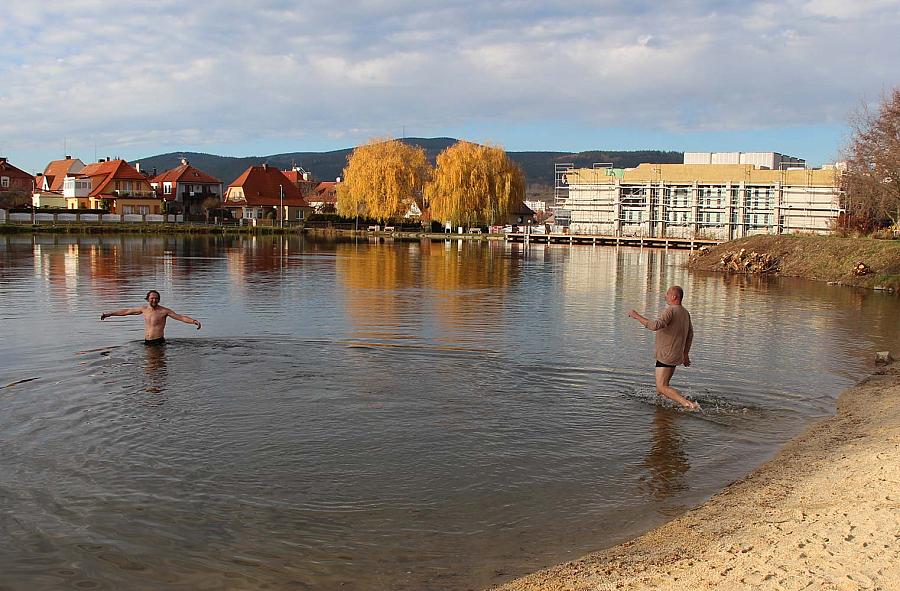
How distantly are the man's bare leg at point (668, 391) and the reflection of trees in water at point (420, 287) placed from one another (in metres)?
9.05

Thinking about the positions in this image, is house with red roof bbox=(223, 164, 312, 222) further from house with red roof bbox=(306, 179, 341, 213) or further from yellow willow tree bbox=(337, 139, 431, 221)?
yellow willow tree bbox=(337, 139, 431, 221)

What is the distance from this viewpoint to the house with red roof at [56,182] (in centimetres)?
11006

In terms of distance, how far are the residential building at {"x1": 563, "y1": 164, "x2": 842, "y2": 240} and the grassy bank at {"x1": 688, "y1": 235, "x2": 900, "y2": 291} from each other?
27.8 m

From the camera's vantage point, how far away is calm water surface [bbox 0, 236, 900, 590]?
7.06 m

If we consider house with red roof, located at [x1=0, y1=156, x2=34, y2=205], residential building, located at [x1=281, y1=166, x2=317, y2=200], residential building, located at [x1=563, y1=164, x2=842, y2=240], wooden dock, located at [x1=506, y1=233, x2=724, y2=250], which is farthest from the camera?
residential building, located at [x1=281, y1=166, x2=317, y2=200]

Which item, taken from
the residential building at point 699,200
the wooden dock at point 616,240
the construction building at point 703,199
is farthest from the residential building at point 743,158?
the wooden dock at point 616,240

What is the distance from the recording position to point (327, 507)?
318 inches

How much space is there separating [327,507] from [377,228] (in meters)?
90.0

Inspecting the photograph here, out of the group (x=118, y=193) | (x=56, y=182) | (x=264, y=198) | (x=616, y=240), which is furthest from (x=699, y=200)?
(x=56, y=182)

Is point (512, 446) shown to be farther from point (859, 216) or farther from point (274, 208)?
point (274, 208)

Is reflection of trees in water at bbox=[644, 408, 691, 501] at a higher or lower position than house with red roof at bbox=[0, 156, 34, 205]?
lower

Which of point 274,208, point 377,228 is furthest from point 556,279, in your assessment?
point 274,208

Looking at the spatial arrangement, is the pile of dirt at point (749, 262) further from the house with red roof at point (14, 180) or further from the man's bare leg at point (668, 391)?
the house with red roof at point (14, 180)

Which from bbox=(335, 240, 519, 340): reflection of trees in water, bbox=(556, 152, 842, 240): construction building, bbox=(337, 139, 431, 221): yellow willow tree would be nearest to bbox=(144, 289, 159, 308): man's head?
bbox=(335, 240, 519, 340): reflection of trees in water
